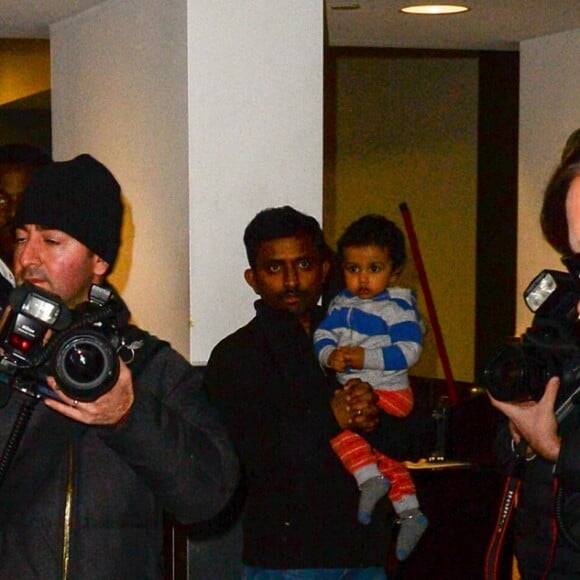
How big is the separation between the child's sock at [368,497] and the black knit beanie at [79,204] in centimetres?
93

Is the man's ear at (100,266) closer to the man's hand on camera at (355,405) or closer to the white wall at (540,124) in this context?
the man's hand on camera at (355,405)

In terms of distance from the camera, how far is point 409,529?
10.7 ft

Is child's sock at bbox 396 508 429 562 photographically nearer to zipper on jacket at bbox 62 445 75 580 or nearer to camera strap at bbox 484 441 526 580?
camera strap at bbox 484 441 526 580

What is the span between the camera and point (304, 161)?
3850 millimetres

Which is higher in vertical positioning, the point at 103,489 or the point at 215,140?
the point at 215,140

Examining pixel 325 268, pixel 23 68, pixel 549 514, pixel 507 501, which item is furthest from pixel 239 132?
pixel 23 68

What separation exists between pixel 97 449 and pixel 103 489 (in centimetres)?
6

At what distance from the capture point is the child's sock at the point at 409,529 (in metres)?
3.27

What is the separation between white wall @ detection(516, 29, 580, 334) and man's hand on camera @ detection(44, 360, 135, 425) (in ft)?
10.7

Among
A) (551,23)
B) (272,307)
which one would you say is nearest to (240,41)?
(272,307)

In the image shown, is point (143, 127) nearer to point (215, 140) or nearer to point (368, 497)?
point (215, 140)

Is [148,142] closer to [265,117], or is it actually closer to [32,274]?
[265,117]

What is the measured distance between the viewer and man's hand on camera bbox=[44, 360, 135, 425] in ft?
6.35

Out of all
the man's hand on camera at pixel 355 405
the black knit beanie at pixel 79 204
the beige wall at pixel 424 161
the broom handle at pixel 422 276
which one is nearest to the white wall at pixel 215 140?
the man's hand on camera at pixel 355 405
